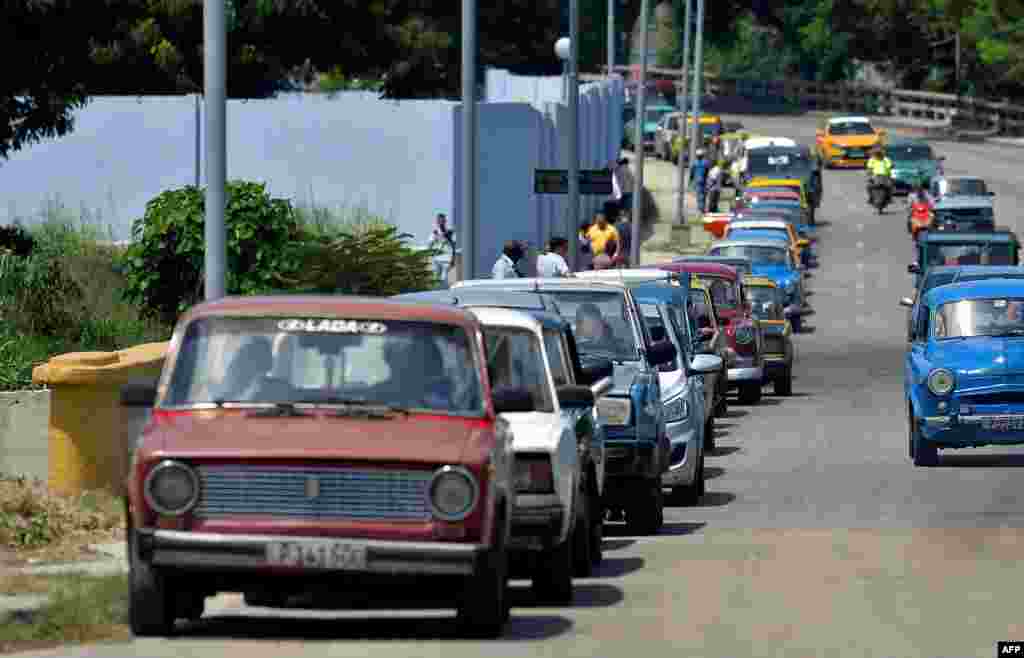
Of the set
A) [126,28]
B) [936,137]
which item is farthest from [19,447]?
[936,137]

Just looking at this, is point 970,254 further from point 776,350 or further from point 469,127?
point 469,127

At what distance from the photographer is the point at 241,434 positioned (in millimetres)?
12500

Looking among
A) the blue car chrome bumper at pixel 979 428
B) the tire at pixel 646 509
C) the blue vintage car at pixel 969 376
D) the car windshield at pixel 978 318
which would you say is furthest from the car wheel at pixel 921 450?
the tire at pixel 646 509

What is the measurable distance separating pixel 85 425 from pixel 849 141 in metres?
76.5

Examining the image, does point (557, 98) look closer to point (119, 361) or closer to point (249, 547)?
A: point (119, 361)

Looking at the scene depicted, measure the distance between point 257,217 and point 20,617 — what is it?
675 inches

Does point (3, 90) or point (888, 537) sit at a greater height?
point (3, 90)

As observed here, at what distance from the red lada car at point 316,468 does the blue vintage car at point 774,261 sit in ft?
116

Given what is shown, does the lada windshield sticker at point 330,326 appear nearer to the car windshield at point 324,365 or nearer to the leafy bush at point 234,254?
the car windshield at point 324,365

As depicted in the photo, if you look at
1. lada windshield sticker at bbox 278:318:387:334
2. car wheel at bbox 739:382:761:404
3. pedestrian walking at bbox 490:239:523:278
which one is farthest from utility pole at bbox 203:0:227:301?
car wheel at bbox 739:382:761:404

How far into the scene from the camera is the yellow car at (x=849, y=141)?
92.6 metres

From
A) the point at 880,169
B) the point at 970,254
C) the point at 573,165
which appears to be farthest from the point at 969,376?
the point at 880,169

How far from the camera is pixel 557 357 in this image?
16969 mm

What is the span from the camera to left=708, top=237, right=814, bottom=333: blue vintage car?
49.4 meters
